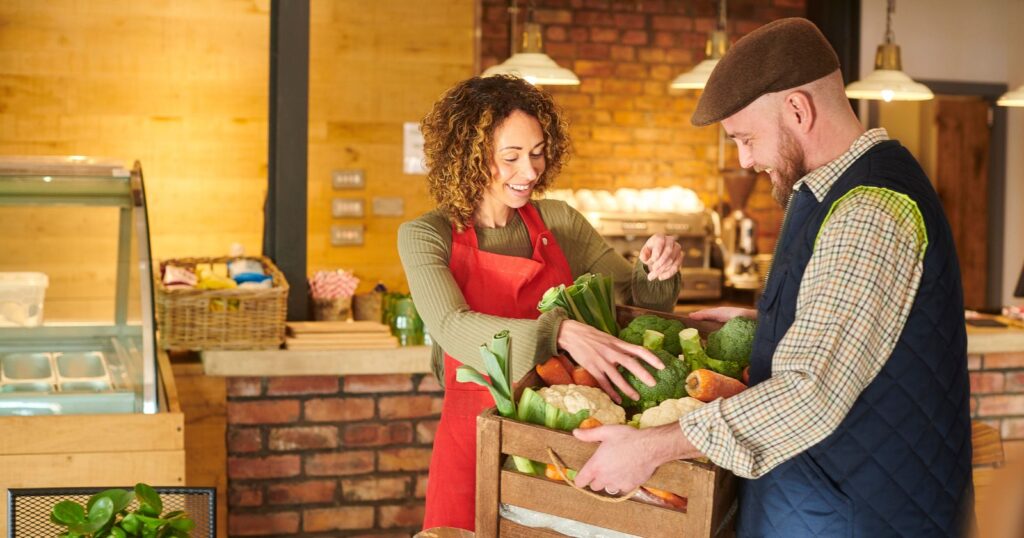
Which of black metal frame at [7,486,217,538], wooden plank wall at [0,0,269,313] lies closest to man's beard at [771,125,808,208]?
black metal frame at [7,486,217,538]

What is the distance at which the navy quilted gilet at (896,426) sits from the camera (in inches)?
67.4

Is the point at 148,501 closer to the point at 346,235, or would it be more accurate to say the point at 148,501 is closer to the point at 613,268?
the point at 613,268

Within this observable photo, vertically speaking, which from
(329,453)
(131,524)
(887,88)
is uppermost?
(887,88)

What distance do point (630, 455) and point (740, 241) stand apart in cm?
636

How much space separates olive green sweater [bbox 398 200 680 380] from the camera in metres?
2.11

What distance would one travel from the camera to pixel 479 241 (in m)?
2.54

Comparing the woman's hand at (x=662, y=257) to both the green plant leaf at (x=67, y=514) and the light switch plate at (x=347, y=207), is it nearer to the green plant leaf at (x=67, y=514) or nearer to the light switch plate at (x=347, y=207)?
the green plant leaf at (x=67, y=514)

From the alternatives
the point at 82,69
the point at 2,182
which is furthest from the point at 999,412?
the point at 82,69

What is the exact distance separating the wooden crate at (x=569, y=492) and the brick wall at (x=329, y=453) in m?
2.31

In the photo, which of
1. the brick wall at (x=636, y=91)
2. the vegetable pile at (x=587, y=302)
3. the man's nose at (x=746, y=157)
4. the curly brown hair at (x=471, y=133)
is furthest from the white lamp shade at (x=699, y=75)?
the man's nose at (x=746, y=157)

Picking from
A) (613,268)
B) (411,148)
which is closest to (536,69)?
(411,148)

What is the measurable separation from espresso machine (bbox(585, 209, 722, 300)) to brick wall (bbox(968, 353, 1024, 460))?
8.72 ft

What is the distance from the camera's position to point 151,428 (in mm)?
3186

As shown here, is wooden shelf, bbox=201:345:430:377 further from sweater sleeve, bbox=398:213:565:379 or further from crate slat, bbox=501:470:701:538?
crate slat, bbox=501:470:701:538
